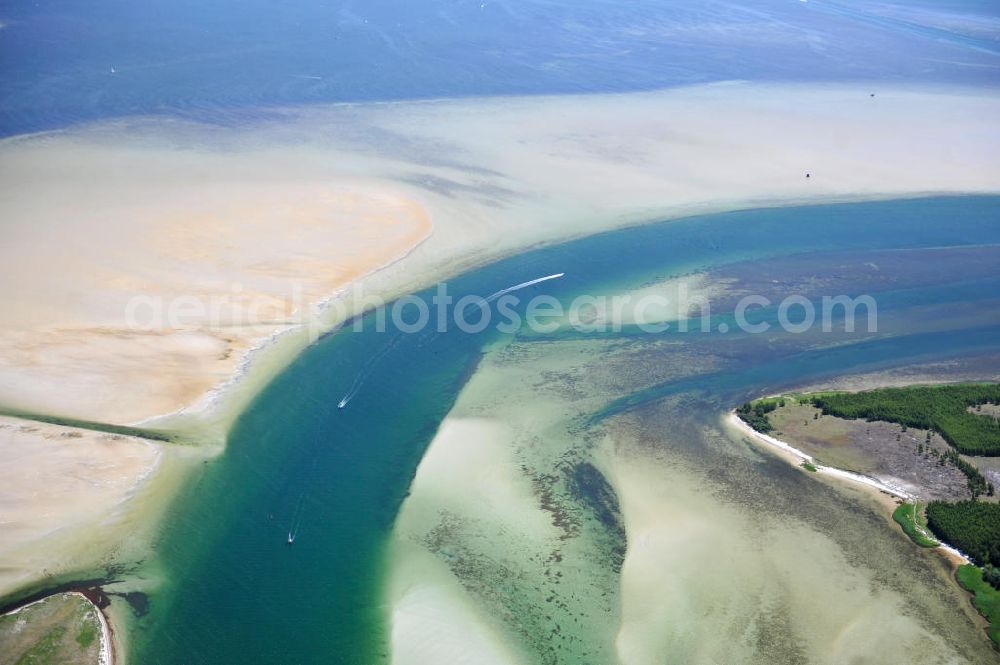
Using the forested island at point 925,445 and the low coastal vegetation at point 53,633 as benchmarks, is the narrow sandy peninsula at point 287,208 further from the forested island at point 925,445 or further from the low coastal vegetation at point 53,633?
the forested island at point 925,445

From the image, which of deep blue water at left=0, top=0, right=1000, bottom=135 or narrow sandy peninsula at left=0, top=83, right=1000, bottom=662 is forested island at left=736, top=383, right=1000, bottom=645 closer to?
narrow sandy peninsula at left=0, top=83, right=1000, bottom=662

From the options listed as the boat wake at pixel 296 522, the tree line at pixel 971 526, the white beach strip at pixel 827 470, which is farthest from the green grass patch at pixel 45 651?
the tree line at pixel 971 526

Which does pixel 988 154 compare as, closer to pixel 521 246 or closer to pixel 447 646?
pixel 521 246

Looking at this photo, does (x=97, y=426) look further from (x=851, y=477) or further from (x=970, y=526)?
(x=970, y=526)

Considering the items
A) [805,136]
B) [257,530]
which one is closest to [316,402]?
[257,530]

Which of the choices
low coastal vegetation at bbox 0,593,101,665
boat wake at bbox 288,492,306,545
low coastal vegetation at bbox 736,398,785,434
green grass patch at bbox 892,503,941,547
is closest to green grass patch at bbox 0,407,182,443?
boat wake at bbox 288,492,306,545
